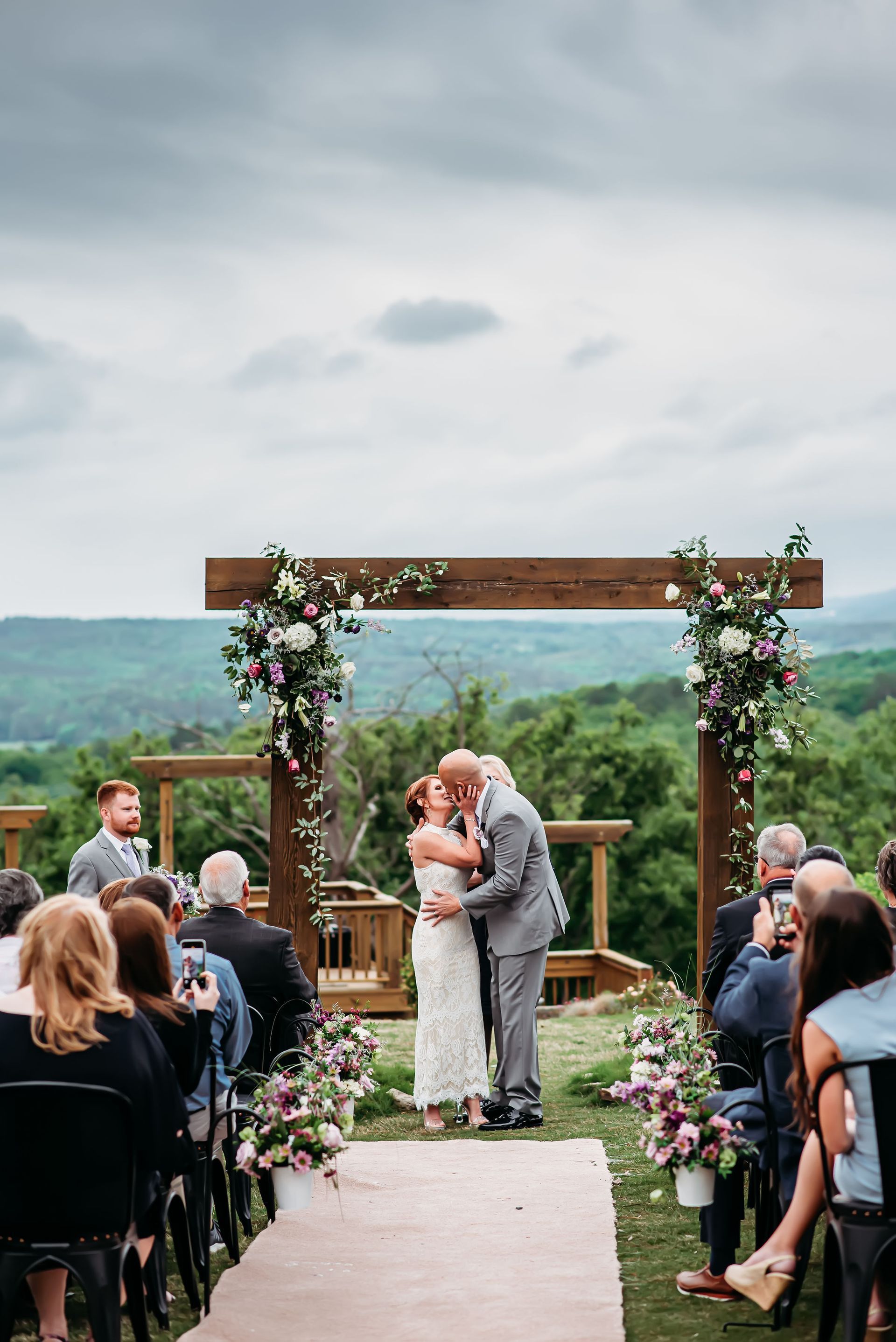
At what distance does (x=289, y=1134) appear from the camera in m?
4.00

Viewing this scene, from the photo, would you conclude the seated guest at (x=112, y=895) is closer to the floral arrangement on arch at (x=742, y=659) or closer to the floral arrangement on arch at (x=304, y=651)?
the floral arrangement on arch at (x=304, y=651)

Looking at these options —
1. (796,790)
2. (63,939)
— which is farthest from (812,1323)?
(796,790)

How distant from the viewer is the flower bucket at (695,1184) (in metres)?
3.88

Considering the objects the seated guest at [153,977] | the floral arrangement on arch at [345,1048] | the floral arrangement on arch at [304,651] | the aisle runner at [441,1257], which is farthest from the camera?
the floral arrangement on arch at [304,651]

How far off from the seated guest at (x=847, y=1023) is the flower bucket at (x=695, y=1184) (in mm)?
485

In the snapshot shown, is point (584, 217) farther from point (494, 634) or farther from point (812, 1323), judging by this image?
point (812, 1323)

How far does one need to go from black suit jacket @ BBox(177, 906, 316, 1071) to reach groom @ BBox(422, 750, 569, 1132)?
5.32 ft

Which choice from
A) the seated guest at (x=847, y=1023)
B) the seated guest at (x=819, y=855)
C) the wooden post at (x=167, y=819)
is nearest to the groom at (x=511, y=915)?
the seated guest at (x=819, y=855)

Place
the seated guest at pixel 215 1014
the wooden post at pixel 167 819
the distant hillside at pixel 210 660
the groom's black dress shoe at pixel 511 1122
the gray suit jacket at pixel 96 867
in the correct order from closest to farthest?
the seated guest at pixel 215 1014
the gray suit jacket at pixel 96 867
the groom's black dress shoe at pixel 511 1122
the wooden post at pixel 167 819
the distant hillside at pixel 210 660

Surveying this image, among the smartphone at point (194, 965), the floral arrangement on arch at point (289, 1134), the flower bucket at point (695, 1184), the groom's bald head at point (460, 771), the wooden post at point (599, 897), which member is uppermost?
the groom's bald head at point (460, 771)

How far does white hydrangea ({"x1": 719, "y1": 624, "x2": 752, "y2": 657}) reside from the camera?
6840 millimetres

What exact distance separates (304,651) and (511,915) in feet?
5.38

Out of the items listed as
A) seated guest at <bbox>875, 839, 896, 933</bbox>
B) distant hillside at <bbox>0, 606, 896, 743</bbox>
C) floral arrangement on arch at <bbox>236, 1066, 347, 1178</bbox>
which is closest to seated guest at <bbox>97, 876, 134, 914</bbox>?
floral arrangement on arch at <bbox>236, 1066, 347, 1178</bbox>

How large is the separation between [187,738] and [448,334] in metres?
12.7
